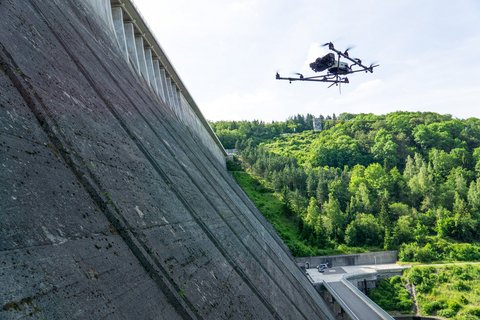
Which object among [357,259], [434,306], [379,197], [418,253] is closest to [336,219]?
[357,259]

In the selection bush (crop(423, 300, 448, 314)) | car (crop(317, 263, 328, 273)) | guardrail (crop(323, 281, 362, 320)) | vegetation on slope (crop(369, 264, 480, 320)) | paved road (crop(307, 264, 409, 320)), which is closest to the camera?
A: guardrail (crop(323, 281, 362, 320))

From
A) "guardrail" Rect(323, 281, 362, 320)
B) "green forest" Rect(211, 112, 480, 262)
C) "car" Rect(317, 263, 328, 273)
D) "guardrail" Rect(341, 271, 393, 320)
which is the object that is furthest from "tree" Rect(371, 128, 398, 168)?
"guardrail" Rect(323, 281, 362, 320)

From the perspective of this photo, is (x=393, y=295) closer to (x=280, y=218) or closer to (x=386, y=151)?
(x=280, y=218)

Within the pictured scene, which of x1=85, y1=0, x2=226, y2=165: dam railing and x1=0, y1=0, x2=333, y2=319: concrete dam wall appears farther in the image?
x1=85, y1=0, x2=226, y2=165: dam railing

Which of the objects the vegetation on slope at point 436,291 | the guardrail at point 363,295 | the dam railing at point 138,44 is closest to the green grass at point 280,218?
the guardrail at point 363,295

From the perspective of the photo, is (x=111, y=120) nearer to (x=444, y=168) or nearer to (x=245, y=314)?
(x=245, y=314)

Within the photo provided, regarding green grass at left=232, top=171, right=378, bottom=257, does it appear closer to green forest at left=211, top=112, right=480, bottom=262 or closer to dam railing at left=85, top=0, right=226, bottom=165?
green forest at left=211, top=112, right=480, bottom=262
